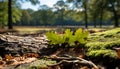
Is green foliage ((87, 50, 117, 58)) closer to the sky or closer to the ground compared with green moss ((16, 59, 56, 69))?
closer to the sky

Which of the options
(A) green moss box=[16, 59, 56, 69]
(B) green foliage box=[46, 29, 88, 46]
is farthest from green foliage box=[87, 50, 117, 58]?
(B) green foliage box=[46, 29, 88, 46]

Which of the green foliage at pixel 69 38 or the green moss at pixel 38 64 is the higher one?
the green foliage at pixel 69 38

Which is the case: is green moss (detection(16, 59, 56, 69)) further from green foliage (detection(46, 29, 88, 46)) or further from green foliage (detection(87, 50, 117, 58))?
green foliage (detection(46, 29, 88, 46))

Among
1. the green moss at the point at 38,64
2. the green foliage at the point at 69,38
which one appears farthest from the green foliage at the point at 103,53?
the green foliage at the point at 69,38

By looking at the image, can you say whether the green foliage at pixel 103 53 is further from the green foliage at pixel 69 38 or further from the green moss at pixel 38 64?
the green foliage at pixel 69 38

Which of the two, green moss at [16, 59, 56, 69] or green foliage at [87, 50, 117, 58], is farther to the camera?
green foliage at [87, 50, 117, 58]

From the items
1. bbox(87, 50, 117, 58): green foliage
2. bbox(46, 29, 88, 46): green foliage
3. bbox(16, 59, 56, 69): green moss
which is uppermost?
bbox(46, 29, 88, 46): green foliage

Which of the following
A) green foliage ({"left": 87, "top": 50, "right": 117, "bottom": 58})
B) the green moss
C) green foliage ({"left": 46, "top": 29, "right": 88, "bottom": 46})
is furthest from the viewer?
green foliage ({"left": 46, "top": 29, "right": 88, "bottom": 46})

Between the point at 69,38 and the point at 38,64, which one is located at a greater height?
the point at 69,38

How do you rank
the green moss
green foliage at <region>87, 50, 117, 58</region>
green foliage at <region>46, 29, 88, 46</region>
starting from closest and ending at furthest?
the green moss
green foliage at <region>87, 50, 117, 58</region>
green foliage at <region>46, 29, 88, 46</region>

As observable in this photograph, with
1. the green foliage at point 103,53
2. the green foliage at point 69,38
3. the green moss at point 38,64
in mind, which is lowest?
the green moss at point 38,64

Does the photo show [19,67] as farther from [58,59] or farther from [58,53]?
[58,53]

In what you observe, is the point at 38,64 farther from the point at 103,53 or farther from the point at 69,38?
the point at 69,38

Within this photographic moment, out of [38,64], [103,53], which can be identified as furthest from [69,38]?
[38,64]
